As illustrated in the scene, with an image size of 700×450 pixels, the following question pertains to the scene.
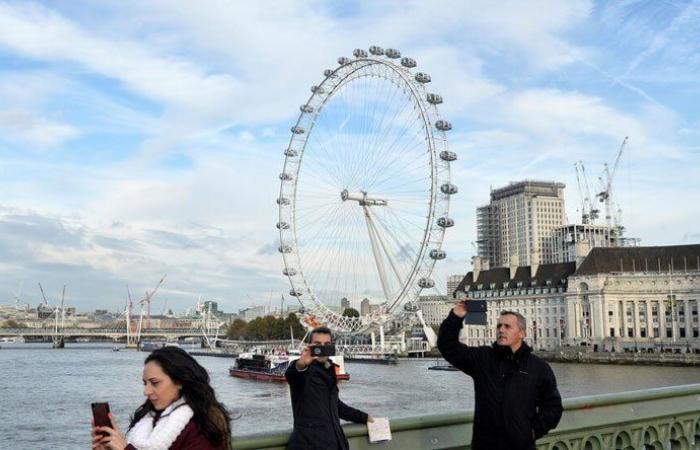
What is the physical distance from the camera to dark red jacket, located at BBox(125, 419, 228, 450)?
301 cm

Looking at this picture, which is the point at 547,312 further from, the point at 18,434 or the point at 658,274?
the point at 18,434

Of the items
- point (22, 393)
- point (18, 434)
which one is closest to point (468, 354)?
point (18, 434)

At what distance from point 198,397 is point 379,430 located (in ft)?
4.31

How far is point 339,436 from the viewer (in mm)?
4289

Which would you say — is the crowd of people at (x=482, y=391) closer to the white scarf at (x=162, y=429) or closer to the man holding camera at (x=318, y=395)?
the man holding camera at (x=318, y=395)

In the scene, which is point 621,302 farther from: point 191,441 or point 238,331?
point 191,441

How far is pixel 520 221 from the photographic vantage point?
181 metres

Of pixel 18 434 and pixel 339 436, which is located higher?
pixel 339 436

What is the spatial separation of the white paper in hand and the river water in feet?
59.4

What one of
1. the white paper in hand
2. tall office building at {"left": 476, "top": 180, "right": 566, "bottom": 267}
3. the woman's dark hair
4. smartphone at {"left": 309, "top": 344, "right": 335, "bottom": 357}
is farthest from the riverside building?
the woman's dark hair

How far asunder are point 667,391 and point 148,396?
367cm

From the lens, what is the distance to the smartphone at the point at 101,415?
9.34 feet

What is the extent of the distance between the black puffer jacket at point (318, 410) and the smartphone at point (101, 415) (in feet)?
4.71

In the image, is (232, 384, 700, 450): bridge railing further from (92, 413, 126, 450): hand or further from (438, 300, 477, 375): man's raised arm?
(92, 413, 126, 450): hand
